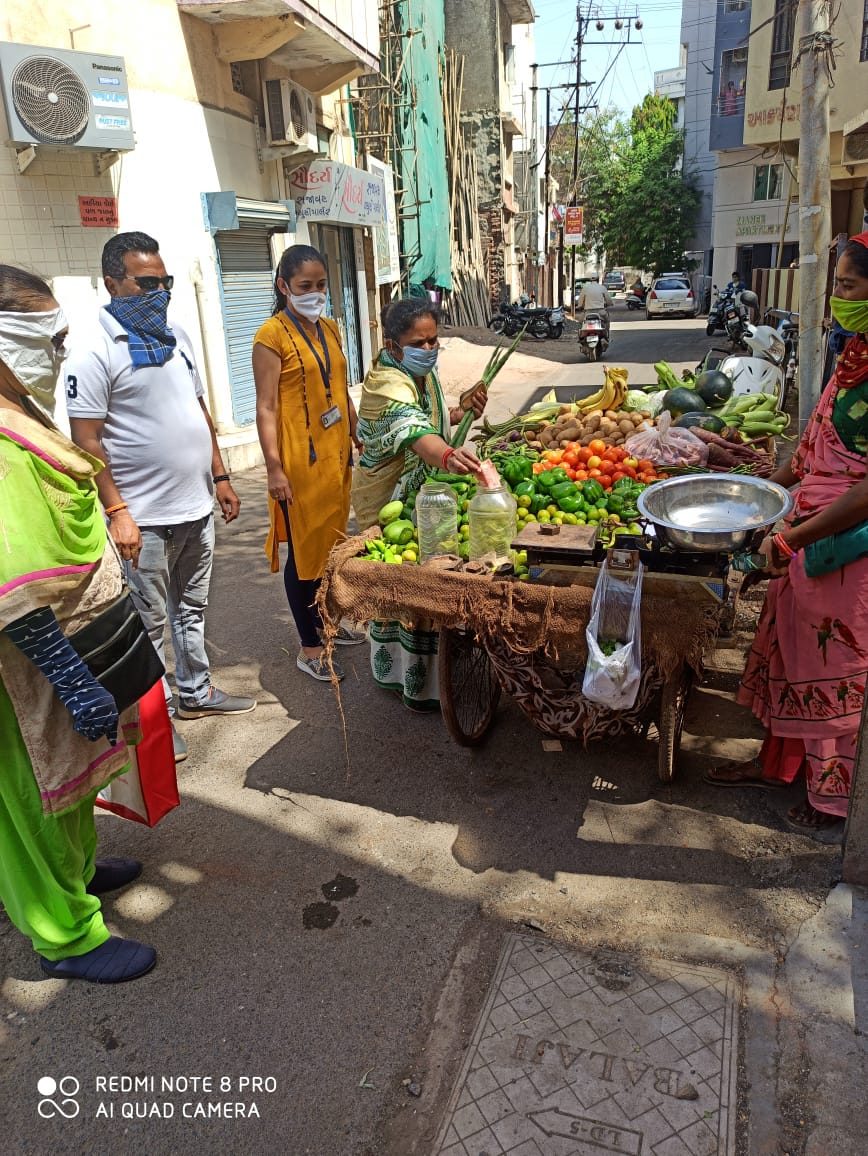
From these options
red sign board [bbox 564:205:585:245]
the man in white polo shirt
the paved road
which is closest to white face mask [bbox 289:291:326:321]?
the man in white polo shirt

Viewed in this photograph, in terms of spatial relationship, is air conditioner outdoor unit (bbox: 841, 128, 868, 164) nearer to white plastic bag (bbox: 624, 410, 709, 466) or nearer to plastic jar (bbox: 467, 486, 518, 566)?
white plastic bag (bbox: 624, 410, 709, 466)

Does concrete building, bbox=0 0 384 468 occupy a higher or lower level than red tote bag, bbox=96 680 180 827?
higher

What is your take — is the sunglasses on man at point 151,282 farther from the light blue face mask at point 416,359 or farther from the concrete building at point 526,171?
the concrete building at point 526,171

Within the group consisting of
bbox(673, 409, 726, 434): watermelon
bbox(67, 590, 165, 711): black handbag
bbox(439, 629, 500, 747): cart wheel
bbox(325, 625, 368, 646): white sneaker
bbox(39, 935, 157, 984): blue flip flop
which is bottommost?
bbox(325, 625, 368, 646): white sneaker

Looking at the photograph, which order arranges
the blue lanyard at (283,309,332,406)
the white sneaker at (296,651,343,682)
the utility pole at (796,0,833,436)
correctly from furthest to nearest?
the utility pole at (796,0,833,436) < the white sneaker at (296,651,343,682) < the blue lanyard at (283,309,332,406)

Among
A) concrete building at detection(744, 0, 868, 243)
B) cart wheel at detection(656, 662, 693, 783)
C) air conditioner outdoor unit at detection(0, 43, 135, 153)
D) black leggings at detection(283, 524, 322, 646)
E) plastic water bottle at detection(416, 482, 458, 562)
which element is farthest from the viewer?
concrete building at detection(744, 0, 868, 243)

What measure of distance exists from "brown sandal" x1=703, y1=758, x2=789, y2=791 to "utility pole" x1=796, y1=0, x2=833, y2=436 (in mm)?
4823

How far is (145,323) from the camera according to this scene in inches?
126

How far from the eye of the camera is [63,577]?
2074 millimetres

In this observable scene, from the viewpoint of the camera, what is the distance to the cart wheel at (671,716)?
115 inches

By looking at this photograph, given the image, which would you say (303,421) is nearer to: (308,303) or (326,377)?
(326,377)

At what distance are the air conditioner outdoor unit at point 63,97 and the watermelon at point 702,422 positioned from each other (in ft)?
19.0

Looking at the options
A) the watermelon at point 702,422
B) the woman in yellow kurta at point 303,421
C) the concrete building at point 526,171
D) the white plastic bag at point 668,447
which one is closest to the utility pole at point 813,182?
the watermelon at point 702,422

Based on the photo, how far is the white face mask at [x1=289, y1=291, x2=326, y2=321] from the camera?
372cm
